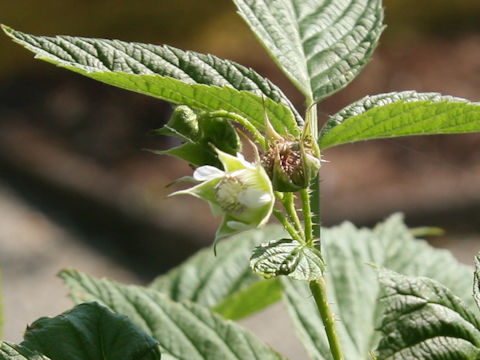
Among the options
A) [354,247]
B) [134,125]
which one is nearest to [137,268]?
[134,125]

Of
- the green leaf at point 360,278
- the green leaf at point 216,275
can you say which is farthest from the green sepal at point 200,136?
the green leaf at point 216,275

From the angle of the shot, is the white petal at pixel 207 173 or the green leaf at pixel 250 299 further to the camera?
the green leaf at pixel 250 299

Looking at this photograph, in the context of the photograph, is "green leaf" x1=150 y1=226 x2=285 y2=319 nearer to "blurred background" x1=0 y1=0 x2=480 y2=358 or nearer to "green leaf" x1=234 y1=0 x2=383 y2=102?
"green leaf" x1=234 y1=0 x2=383 y2=102

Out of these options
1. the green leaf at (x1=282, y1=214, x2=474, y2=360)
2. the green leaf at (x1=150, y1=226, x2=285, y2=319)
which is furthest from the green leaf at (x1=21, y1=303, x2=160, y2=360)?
the green leaf at (x1=150, y1=226, x2=285, y2=319)

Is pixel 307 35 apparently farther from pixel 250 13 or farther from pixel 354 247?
pixel 354 247

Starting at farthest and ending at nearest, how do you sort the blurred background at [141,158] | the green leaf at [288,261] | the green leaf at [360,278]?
the blurred background at [141,158], the green leaf at [360,278], the green leaf at [288,261]

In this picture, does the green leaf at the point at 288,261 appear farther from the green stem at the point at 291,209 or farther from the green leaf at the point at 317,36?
the green leaf at the point at 317,36
